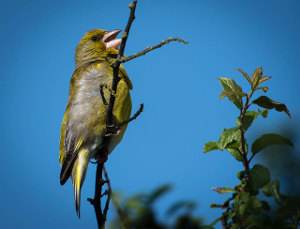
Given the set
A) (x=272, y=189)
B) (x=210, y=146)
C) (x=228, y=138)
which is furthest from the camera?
(x=210, y=146)

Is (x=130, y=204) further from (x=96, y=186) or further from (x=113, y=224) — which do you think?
(x=96, y=186)

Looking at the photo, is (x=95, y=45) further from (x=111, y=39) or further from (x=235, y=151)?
(x=235, y=151)

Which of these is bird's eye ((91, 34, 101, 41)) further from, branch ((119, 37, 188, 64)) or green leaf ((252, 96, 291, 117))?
green leaf ((252, 96, 291, 117))

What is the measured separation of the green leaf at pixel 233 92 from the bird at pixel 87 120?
220 centimetres

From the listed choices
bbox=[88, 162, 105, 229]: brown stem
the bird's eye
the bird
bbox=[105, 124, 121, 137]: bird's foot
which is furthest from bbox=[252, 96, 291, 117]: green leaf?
the bird's eye

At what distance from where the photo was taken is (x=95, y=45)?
18.4ft

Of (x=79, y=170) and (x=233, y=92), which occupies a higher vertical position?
(x=79, y=170)

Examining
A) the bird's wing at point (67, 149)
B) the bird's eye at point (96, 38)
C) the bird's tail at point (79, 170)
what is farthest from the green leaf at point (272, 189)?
the bird's eye at point (96, 38)

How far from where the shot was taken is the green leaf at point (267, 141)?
159 centimetres

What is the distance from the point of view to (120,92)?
177 inches

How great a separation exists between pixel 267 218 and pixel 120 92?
131 inches

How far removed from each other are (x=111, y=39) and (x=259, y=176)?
4.22 m

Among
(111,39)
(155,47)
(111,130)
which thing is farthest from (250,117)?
(111,39)

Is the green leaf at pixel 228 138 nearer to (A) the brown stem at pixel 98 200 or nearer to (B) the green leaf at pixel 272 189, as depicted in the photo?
(B) the green leaf at pixel 272 189
